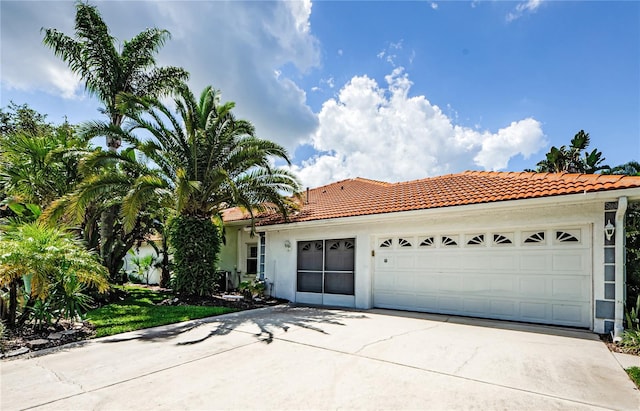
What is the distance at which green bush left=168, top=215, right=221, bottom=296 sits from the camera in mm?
12781

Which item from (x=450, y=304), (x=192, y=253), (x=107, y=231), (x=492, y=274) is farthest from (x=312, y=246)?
(x=107, y=231)

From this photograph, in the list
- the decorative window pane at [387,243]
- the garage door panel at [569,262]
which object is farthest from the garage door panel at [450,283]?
the garage door panel at [569,262]

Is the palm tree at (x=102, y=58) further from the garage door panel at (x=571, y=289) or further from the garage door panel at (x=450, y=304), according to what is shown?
the garage door panel at (x=571, y=289)

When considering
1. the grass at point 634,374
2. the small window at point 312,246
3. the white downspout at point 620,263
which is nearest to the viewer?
the grass at point 634,374

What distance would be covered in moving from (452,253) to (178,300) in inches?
362

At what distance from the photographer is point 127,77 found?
50.0 feet

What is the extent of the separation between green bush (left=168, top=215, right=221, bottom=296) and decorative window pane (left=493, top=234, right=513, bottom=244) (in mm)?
9459

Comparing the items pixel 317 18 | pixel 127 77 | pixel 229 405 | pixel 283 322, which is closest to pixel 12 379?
pixel 229 405

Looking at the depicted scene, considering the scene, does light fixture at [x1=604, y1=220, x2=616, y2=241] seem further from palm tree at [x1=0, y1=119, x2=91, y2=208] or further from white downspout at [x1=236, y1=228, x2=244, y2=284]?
palm tree at [x1=0, y1=119, x2=91, y2=208]

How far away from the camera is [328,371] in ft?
17.9

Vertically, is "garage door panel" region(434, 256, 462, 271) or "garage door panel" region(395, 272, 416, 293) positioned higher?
"garage door panel" region(434, 256, 462, 271)

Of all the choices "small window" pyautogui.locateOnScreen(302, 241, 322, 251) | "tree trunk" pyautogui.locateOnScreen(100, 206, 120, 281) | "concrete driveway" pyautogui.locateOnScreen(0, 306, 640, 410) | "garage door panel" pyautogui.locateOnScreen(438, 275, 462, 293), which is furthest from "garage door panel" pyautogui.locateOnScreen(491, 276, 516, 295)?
"tree trunk" pyautogui.locateOnScreen(100, 206, 120, 281)

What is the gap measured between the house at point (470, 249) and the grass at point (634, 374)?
2.33 metres

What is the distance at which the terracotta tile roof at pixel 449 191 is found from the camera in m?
8.55
